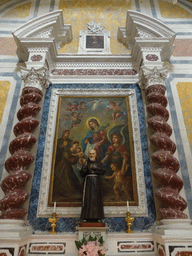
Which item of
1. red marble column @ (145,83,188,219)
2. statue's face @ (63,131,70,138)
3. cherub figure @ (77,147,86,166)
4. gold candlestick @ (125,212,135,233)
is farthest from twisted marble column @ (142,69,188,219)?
statue's face @ (63,131,70,138)

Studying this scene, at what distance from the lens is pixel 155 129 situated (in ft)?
14.1

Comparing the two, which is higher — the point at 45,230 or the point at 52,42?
the point at 52,42

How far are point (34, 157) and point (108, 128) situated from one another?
1701 millimetres

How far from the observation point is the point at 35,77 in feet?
15.9

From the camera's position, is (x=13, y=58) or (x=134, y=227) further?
(x=13, y=58)

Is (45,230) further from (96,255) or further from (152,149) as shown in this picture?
(152,149)

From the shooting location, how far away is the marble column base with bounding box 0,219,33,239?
301 centimetres

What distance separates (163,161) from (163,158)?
2.2 inches

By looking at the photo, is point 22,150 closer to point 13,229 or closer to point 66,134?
point 66,134

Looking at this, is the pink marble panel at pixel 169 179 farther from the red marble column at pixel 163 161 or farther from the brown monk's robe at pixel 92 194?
the brown monk's robe at pixel 92 194

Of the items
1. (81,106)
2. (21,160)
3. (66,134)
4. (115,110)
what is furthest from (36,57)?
(21,160)

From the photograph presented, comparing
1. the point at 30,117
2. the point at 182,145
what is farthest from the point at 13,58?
the point at 182,145

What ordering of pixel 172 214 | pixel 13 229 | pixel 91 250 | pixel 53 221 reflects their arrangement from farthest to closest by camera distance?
1. pixel 53 221
2. pixel 172 214
3. pixel 13 229
4. pixel 91 250

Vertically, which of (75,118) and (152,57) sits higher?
(152,57)
